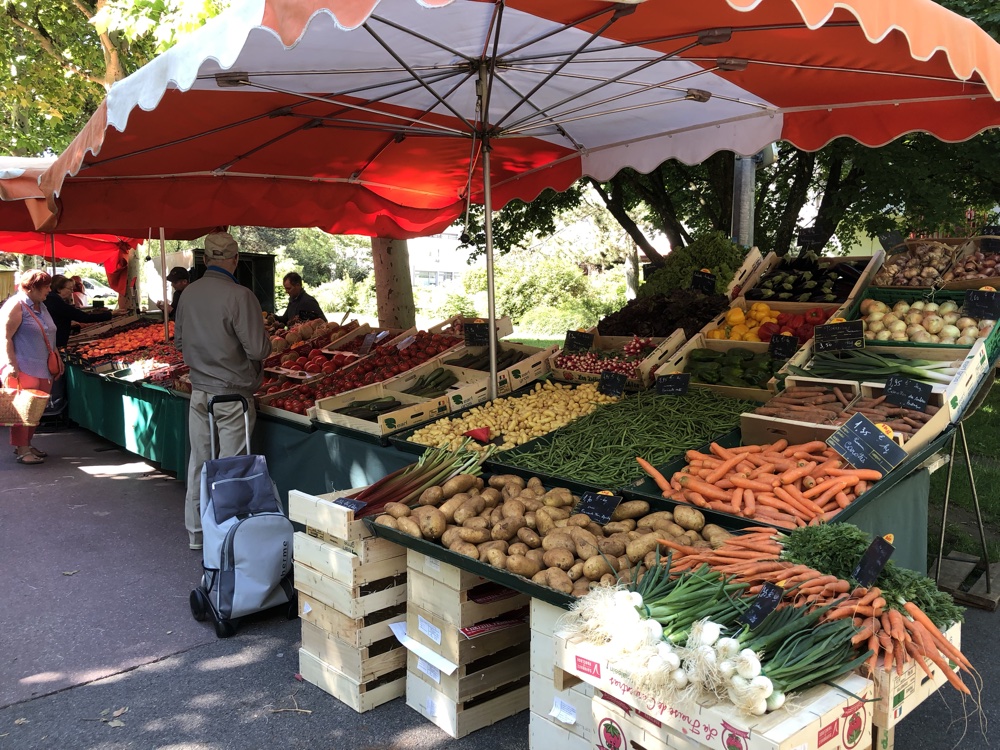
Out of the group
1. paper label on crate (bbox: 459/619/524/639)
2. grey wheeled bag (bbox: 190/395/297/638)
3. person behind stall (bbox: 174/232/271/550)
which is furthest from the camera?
person behind stall (bbox: 174/232/271/550)

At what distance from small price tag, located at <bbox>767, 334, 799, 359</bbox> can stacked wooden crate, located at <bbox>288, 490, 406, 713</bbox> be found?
2881mm

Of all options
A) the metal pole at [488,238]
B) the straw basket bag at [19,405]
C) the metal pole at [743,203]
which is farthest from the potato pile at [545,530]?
the straw basket bag at [19,405]

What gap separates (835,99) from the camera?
5.08 m

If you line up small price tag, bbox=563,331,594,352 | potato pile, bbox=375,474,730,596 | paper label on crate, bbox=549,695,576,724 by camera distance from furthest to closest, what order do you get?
small price tag, bbox=563,331,594,352 → potato pile, bbox=375,474,730,596 → paper label on crate, bbox=549,695,576,724

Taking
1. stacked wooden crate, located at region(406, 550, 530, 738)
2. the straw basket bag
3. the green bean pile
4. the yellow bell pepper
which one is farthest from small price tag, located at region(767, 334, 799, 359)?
→ the straw basket bag

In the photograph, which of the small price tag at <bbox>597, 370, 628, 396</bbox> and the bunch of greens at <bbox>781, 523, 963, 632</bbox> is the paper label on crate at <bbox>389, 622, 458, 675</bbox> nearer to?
the bunch of greens at <bbox>781, 523, 963, 632</bbox>

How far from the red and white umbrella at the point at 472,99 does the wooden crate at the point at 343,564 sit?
6.95 ft

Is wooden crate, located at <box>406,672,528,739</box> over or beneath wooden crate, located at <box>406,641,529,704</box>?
beneath

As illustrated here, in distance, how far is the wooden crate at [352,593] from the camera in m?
3.47

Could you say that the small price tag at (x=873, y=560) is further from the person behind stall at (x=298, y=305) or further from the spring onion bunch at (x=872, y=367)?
the person behind stall at (x=298, y=305)

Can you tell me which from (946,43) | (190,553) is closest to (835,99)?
(946,43)

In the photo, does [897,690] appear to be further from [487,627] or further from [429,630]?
[429,630]

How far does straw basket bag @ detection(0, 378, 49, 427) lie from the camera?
7.71 metres

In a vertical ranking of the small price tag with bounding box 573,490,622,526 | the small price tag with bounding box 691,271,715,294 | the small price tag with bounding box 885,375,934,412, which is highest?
the small price tag with bounding box 691,271,715,294
